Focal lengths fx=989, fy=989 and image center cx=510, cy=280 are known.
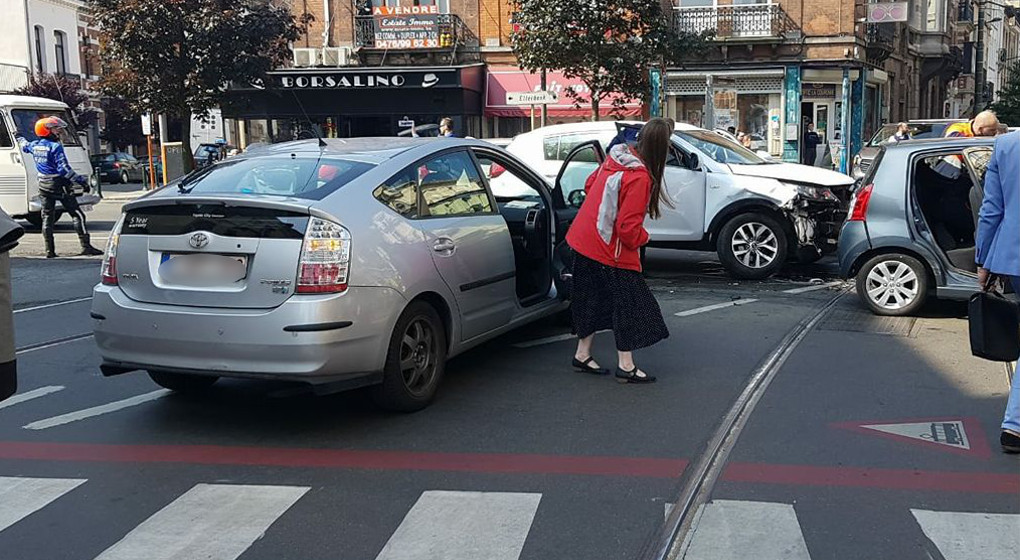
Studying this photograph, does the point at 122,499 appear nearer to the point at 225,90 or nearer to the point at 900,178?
the point at 900,178

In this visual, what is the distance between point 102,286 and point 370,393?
171 cm

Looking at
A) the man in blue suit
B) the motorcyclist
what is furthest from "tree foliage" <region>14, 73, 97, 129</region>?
the man in blue suit

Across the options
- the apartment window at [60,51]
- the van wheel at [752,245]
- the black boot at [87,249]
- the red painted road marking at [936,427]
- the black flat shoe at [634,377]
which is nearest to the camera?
the red painted road marking at [936,427]

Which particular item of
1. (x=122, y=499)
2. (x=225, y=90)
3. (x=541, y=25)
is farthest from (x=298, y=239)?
(x=225, y=90)

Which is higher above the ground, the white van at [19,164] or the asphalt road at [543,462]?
the white van at [19,164]

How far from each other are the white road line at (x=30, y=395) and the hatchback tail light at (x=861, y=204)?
6752 millimetres

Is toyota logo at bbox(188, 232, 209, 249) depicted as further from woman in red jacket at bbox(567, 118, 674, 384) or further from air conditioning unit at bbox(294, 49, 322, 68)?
air conditioning unit at bbox(294, 49, 322, 68)

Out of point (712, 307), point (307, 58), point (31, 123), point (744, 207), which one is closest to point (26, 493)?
point (712, 307)

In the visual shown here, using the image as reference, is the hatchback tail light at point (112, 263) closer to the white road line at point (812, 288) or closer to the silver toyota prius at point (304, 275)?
the silver toyota prius at point (304, 275)

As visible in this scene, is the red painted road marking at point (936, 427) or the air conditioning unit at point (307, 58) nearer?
the red painted road marking at point (936, 427)

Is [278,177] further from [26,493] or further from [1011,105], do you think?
[1011,105]

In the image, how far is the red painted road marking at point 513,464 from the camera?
4.75 metres

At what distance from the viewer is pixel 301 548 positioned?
4.09m

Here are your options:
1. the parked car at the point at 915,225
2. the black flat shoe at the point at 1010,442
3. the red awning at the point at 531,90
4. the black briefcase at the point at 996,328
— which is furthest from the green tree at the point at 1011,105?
the black flat shoe at the point at 1010,442
